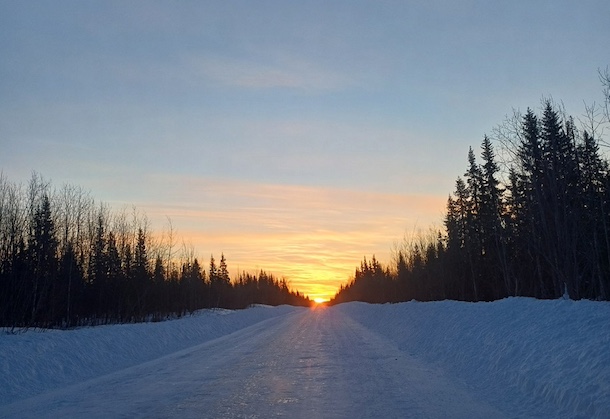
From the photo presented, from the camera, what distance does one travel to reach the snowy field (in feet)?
25.9

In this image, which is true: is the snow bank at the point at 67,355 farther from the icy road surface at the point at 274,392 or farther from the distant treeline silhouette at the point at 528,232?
the distant treeline silhouette at the point at 528,232

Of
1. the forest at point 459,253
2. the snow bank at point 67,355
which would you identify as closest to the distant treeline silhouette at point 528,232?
the forest at point 459,253

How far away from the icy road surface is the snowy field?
3cm

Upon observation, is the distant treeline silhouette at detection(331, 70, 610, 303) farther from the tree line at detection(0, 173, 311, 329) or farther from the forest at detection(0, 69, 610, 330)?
the tree line at detection(0, 173, 311, 329)

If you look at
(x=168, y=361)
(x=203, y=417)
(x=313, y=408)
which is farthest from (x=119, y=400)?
(x=168, y=361)

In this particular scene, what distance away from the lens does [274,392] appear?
952 centimetres

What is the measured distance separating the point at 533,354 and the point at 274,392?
218 inches

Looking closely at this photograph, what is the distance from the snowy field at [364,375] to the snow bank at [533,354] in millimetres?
32

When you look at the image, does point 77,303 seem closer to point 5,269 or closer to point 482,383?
point 5,269

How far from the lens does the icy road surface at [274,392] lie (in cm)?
786

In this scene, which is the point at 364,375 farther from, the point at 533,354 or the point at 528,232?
the point at 528,232

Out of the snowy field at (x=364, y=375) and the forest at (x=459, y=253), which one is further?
the forest at (x=459, y=253)

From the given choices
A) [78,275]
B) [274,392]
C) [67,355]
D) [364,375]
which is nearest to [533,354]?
[364,375]

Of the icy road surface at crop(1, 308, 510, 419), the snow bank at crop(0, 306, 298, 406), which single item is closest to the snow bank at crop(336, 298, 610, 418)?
the icy road surface at crop(1, 308, 510, 419)
